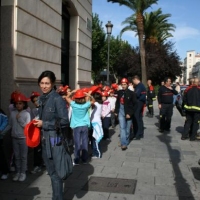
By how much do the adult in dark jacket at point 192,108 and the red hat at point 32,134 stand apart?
663 centimetres

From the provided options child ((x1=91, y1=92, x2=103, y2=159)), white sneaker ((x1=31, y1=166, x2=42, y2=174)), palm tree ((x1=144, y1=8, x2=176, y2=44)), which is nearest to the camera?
white sneaker ((x1=31, y1=166, x2=42, y2=174))

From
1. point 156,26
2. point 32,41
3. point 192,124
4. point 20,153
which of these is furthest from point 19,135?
point 156,26

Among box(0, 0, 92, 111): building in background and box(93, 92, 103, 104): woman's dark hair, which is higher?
box(0, 0, 92, 111): building in background

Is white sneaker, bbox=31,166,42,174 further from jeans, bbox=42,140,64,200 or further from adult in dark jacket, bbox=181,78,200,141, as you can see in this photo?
adult in dark jacket, bbox=181,78,200,141

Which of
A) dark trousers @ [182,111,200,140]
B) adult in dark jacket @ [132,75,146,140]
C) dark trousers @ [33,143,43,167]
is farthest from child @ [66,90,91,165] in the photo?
dark trousers @ [182,111,200,140]

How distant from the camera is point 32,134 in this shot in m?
4.09

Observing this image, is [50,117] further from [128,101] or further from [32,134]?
[128,101]

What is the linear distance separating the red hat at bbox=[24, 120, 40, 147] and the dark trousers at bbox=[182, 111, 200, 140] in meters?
6.77

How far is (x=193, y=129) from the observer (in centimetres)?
995

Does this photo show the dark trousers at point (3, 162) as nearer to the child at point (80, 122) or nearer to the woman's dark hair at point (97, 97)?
the child at point (80, 122)

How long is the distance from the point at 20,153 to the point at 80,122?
1.49 meters

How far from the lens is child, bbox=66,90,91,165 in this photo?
6.77 meters

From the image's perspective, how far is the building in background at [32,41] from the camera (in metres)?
7.37

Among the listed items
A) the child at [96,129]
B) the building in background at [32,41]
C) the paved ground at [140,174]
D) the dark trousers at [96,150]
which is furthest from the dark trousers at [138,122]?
the dark trousers at [96,150]
